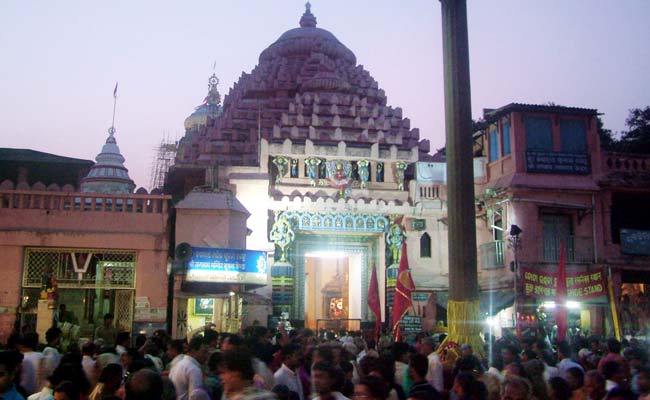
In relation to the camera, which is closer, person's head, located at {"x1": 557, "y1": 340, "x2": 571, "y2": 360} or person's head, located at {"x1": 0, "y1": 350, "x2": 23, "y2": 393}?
person's head, located at {"x1": 0, "y1": 350, "x2": 23, "y2": 393}

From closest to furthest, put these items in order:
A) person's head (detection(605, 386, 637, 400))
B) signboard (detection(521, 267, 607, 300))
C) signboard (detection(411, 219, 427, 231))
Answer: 1. person's head (detection(605, 386, 637, 400))
2. signboard (detection(521, 267, 607, 300))
3. signboard (detection(411, 219, 427, 231))

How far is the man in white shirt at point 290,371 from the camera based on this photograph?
7.54m

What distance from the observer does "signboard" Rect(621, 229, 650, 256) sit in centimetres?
2309

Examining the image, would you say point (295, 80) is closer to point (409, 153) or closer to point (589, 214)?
point (409, 153)

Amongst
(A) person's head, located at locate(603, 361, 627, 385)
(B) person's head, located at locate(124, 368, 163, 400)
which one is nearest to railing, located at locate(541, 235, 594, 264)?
(A) person's head, located at locate(603, 361, 627, 385)

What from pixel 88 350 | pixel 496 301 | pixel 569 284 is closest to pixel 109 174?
pixel 496 301

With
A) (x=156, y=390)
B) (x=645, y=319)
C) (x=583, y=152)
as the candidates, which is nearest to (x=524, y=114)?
(x=583, y=152)

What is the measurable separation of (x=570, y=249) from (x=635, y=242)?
225cm

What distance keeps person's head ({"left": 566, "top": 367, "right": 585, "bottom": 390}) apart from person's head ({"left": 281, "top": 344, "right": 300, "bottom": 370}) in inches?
113

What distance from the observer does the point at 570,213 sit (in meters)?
23.4

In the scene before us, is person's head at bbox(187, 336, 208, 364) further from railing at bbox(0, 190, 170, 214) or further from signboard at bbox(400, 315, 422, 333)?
signboard at bbox(400, 315, 422, 333)

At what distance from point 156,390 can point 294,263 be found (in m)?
22.5

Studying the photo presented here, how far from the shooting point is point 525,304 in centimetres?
2142

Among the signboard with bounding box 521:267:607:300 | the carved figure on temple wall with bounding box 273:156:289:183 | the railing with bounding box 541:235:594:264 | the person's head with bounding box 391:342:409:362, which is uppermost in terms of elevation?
the carved figure on temple wall with bounding box 273:156:289:183
